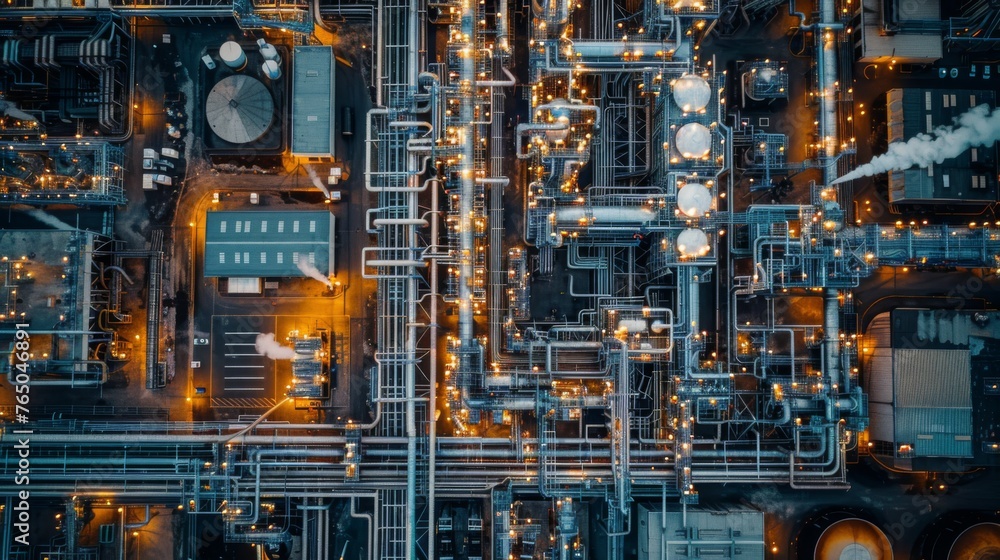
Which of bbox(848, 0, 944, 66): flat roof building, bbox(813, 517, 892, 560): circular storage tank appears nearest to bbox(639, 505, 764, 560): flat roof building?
bbox(813, 517, 892, 560): circular storage tank

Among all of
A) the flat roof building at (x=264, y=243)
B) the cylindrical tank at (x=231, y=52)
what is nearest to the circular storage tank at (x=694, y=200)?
the flat roof building at (x=264, y=243)

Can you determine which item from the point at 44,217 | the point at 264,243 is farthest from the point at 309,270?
the point at 44,217

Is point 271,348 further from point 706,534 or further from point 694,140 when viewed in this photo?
point 706,534

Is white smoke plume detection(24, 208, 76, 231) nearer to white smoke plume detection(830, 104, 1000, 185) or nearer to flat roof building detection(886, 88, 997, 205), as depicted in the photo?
white smoke plume detection(830, 104, 1000, 185)

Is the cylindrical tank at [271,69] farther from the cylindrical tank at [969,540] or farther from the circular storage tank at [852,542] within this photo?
the cylindrical tank at [969,540]

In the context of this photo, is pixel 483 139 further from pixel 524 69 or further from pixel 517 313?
pixel 517 313

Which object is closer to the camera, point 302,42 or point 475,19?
point 475,19

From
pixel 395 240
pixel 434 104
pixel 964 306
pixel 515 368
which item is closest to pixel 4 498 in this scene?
pixel 395 240
